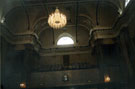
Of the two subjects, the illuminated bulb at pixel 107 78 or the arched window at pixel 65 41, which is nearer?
the illuminated bulb at pixel 107 78

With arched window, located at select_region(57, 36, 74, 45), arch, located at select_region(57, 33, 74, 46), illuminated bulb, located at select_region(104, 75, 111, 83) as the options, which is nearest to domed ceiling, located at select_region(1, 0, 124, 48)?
arch, located at select_region(57, 33, 74, 46)

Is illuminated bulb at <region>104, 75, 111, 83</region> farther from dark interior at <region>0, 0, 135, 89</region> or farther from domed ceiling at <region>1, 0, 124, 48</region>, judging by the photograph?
domed ceiling at <region>1, 0, 124, 48</region>

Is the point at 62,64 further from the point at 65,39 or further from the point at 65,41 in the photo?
the point at 65,39

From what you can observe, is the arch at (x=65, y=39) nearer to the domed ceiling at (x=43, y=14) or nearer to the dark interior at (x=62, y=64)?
the dark interior at (x=62, y=64)

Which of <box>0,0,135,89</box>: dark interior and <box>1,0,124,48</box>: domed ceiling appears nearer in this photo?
<box>0,0,135,89</box>: dark interior

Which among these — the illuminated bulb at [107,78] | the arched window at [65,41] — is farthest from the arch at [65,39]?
the illuminated bulb at [107,78]

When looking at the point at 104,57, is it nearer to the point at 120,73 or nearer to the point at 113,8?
the point at 120,73

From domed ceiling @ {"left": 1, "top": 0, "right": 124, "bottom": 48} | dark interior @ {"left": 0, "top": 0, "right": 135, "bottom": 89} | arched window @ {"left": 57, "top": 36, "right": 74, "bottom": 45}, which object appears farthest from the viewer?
arched window @ {"left": 57, "top": 36, "right": 74, "bottom": 45}

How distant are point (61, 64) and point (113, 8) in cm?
835

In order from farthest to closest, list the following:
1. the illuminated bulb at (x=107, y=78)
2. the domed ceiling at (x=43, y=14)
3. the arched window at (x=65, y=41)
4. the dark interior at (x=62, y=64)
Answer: the arched window at (x=65, y=41) → the domed ceiling at (x=43, y=14) → the illuminated bulb at (x=107, y=78) → the dark interior at (x=62, y=64)

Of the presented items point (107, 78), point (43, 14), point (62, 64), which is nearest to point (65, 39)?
point (62, 64)

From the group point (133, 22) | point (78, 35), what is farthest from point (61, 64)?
point (133, 22)

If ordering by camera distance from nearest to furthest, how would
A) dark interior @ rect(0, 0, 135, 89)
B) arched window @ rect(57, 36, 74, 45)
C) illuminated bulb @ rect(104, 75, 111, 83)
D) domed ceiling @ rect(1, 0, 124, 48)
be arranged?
1. dark interior @ rect(0, 0, 135, 89)
2. illuminated bulb @ rect(104, 75, 111, 83)
3. domed ceiling @ rect(1, 0, 124, 48)
4. arched window @ rect(57, 36, 74, 45)

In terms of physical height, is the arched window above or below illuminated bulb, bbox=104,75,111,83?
above
